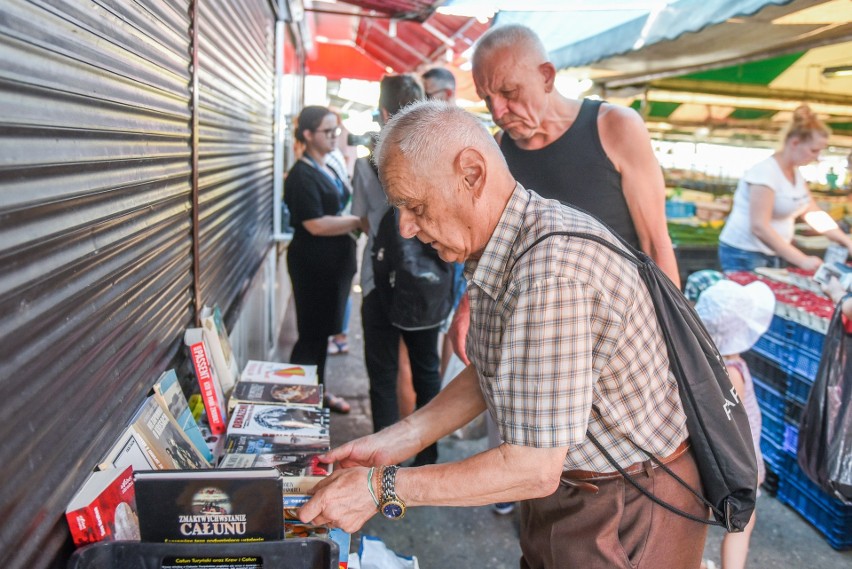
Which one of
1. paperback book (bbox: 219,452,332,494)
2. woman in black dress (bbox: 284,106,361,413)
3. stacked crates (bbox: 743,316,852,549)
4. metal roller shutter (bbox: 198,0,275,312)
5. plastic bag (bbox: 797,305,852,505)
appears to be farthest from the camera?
woman in black dress (bbox: 284,106,361,413)

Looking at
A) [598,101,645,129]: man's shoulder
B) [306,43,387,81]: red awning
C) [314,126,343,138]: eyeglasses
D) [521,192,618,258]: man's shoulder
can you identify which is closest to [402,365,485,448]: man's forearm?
[521,192,618,258]: man's shoulder

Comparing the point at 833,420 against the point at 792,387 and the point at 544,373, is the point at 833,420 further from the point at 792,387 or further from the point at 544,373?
the point at 544,373

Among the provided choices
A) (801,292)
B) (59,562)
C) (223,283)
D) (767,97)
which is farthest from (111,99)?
(767,97)

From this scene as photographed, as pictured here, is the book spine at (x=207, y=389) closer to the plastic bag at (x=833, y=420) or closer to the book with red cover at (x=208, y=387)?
the book with red cover at (x=208, y=387)

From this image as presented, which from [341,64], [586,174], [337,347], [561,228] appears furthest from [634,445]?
[341,64]

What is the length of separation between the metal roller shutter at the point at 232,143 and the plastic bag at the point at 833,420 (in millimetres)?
2760

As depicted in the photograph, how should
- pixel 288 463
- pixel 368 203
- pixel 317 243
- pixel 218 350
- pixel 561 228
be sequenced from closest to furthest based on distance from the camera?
pixel 561 228 < pixel 288 463 < pixel 218 350 < pixel 368 203 < pixel 317 243

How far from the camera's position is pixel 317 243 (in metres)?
4.17

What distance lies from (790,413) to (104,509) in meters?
3.58

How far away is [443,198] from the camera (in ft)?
4.80

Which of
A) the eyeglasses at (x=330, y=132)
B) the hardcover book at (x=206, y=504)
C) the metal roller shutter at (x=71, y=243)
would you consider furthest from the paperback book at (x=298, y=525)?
the eyeglasses at (x=330, y=132)

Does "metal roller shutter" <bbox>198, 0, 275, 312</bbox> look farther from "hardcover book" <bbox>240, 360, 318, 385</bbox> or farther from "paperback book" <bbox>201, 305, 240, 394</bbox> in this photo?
"hardcover book" <bbox>240, 360, 318, 385</bbox>

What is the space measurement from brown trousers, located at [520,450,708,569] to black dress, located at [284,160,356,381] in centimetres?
275

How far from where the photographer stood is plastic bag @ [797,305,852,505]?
10.1ft
